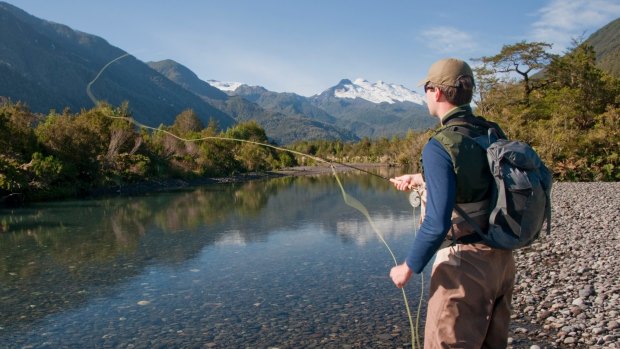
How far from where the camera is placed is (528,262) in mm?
8594

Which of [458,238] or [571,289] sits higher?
[458,238]

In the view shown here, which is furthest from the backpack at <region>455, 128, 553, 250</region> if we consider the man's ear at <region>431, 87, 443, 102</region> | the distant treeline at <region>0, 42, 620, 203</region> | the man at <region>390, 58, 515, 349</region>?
the distant treeline at <region>0, 42, 620, 203</region>

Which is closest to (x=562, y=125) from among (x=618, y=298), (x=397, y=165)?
(x=618, y=298)

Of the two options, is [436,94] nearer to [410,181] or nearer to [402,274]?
[410,181]

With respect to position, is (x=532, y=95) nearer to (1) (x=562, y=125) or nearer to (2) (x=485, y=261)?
(1) (x=562, y=125)

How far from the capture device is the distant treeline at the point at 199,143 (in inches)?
892

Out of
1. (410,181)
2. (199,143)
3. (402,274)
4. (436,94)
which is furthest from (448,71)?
(199,143)

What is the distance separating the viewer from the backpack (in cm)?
243

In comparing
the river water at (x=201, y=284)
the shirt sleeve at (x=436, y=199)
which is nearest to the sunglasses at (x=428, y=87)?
the shirt sleeve at (x=436, y=199)

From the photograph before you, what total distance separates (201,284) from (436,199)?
6.34 m

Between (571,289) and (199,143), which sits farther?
(199,143)

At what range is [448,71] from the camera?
261 cm

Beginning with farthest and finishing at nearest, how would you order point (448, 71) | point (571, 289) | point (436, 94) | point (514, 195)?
point (571, 289) < point (436, 94) < point (448, 71) < point (514, 195)

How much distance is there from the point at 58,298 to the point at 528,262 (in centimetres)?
787
